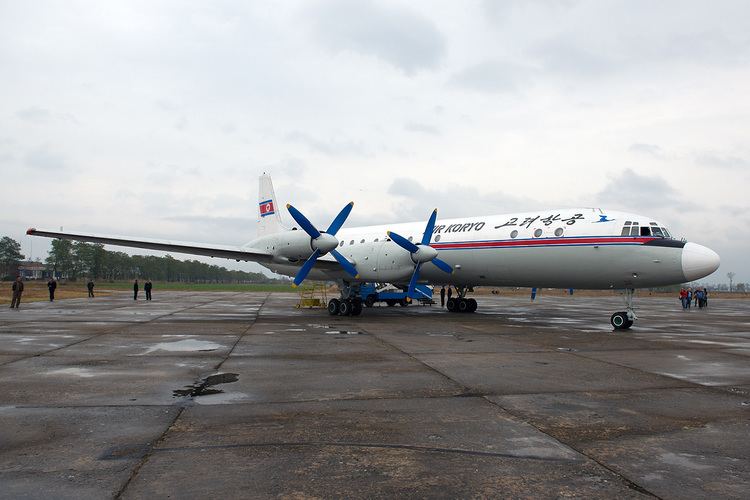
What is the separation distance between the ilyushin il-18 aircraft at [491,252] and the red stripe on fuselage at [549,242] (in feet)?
0.11

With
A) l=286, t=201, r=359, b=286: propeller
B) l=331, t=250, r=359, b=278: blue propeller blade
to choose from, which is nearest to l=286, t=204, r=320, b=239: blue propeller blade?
l=286, t=201, r=359, b=286: propeller

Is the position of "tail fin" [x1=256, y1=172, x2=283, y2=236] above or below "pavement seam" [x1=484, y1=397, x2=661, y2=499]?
above

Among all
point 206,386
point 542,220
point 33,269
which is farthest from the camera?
point 33,269

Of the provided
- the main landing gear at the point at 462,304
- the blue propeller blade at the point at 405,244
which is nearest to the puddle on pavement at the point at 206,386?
the blue propeller blade at the point at 405,244

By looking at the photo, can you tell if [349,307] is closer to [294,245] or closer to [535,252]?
[294,245]

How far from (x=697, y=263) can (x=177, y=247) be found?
19145 mm

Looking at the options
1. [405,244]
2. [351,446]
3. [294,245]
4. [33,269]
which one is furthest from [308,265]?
[33,269]

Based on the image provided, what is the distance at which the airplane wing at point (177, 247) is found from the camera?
66.5 feet

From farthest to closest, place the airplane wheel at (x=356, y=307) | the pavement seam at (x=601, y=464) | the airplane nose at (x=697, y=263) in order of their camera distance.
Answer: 1. the airplane wheel at (x=356, y=307)
2. the airplane nose at (x=697, y=263)
3. the pavement seam at (x=601, y=464)

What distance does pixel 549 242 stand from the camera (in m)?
18.6

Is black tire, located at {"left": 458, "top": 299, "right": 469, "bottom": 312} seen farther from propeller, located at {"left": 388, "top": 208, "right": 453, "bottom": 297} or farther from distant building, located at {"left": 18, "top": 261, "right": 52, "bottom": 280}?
distant building, located at {"left": 18, "top": 261, "right": 52, "bottom": 280}

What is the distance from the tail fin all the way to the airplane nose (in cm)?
2035

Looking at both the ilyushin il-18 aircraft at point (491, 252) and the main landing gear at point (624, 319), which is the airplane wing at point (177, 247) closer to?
the ilyushin il-18 aircraft at point (491, 252)

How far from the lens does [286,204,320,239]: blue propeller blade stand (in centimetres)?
1919
